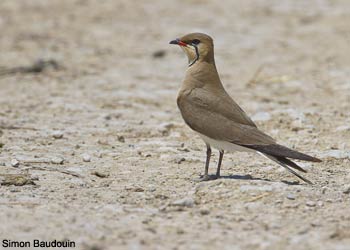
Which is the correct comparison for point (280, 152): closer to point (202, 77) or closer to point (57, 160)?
point (202, 77)

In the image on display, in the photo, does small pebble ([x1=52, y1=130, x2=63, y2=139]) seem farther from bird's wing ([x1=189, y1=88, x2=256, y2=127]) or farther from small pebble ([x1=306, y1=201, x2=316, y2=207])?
small pebble ([x1=306, y1=201, x2=316, y2=207])

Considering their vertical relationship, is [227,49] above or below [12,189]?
above

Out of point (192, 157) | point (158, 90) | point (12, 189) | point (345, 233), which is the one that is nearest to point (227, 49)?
point (158, 90)

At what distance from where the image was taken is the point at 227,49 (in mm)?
12484

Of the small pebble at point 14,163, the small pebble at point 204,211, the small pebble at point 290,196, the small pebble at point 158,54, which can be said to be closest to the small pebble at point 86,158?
the small pebble at point 14,163

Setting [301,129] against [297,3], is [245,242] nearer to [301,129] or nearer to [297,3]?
[301,129]

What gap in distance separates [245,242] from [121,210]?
3.17 feet

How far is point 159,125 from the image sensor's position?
8359 mm

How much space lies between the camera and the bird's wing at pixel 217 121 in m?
5.90

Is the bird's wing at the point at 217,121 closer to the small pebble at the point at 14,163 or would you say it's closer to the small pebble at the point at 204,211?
the small pebble at the point at 204,211

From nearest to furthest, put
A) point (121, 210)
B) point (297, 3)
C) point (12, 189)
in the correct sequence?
1. point (121, 210)
2. point (12, 189)
3. point (297, 3)

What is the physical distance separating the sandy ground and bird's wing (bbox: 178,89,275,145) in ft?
1.03

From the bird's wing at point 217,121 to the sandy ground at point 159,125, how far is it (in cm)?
31

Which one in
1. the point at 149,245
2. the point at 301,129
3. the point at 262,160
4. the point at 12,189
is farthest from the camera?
the point at 301,129
